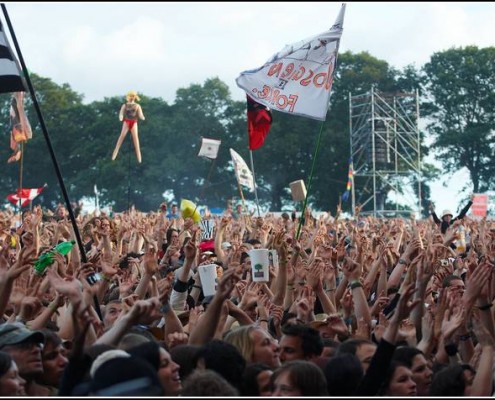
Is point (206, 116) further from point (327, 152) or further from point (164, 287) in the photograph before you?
point (164, 287)

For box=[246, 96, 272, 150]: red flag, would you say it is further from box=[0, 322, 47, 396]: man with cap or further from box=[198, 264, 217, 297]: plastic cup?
box=[0, 322, 47, 396]: man with cap

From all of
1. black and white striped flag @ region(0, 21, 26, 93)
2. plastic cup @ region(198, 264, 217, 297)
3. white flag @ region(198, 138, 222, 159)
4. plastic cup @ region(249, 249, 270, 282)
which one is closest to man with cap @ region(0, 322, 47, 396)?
plastic cup @ region(198, 264, 217, 297)

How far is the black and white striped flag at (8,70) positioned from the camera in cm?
952

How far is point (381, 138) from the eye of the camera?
180 feet

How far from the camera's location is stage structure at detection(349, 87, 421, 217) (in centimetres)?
5522

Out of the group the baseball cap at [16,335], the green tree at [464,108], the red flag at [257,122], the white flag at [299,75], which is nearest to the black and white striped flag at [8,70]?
the baseball cap at [16,335]

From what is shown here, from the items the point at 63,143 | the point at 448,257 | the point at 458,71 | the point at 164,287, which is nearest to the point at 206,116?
the point at 63,143

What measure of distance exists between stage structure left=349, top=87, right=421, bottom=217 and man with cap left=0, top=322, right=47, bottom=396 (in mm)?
46617

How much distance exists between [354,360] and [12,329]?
192 cm

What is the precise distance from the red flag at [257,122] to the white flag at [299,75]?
8.82ft

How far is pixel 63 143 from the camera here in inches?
2997

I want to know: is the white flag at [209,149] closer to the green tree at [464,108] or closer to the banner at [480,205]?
the banner at [480,205]

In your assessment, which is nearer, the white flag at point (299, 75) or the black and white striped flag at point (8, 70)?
the black and white striped flag at point (8, 70)

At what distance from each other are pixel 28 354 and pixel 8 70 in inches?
158
